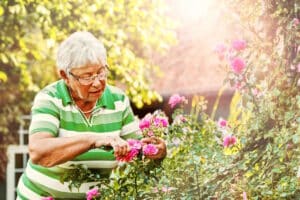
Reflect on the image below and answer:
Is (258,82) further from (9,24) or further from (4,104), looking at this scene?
(4,104)

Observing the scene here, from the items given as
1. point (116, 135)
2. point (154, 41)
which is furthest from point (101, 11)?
point (116, 135)

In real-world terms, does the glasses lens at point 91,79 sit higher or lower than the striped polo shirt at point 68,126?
higher

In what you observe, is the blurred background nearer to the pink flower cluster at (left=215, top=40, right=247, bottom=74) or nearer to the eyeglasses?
the pink flower cluster at (left=215, top=40, right=247, bottom=74)

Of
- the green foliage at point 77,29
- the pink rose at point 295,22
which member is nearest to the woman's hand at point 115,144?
the pink rose at point 295,22

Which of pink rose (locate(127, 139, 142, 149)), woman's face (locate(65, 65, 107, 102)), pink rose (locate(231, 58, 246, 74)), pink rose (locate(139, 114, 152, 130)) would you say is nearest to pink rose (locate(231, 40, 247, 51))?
pink rose (locate(231, 58, 246, 74))

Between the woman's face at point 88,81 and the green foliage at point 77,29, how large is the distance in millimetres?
4394

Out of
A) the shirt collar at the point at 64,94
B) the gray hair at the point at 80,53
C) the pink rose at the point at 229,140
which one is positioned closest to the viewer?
the gray hair at the point at 80,53

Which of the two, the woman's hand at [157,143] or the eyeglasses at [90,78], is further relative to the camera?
the woman's hand at [157,143]

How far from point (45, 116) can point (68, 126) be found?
13 cm

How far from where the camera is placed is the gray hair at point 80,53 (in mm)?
3924

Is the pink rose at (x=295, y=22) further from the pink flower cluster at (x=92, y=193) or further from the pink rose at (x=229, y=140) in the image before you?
the pink flower cluster at (x=92, y=193)

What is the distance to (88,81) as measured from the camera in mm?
3955

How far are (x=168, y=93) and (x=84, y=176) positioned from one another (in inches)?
384

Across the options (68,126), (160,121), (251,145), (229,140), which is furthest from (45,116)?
(229,140)
